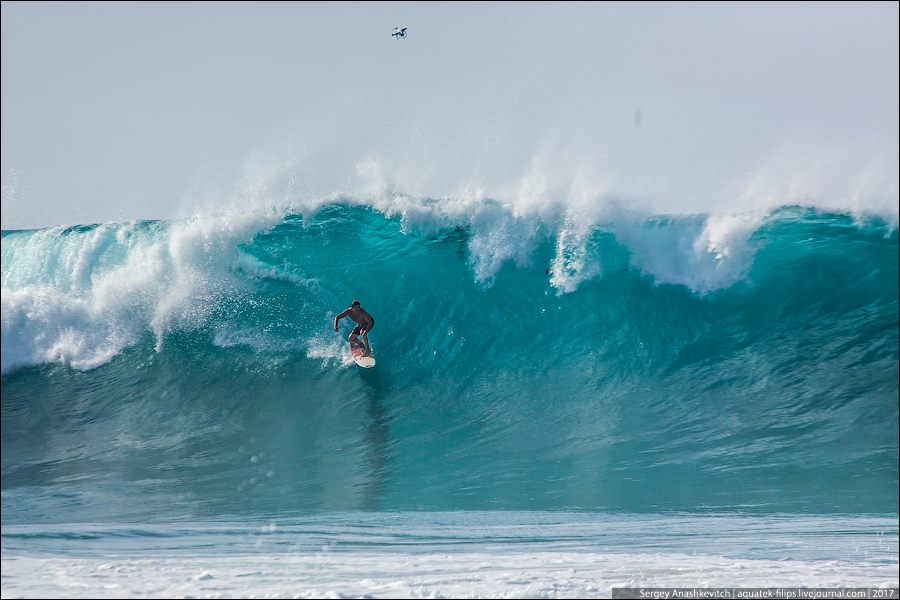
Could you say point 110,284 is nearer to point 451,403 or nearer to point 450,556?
point 451,403

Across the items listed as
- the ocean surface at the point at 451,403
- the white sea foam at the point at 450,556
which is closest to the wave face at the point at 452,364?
the ocean surface at the point at 451,403

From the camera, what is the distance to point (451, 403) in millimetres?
6086

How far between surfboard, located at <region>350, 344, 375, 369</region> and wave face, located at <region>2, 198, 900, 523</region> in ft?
0.32

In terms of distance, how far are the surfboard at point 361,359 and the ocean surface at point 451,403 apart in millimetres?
141

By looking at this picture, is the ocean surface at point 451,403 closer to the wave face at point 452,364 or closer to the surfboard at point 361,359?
the wave face at point 452,364

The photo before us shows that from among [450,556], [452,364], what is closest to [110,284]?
[452,364]

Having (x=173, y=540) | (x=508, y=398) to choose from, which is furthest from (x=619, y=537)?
(x=173, y=540)

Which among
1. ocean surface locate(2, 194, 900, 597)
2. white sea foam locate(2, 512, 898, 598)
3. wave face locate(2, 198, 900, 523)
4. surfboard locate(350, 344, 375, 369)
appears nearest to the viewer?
white sea foam locate(2, 512, 898, 598)

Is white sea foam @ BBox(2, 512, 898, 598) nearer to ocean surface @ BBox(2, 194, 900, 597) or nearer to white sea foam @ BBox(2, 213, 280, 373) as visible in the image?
ocean surface @ BBox(2, 194, 900, 597)

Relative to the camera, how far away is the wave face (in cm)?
489

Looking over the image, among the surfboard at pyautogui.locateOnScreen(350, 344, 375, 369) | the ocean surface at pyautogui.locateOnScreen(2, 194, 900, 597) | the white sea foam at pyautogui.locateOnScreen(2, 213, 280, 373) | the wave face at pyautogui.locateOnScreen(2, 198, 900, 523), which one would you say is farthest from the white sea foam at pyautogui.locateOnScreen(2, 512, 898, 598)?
the white sea foam at pyautogui.locateOnScreen(2, 213, 280, 373)

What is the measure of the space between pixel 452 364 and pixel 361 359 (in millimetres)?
1157

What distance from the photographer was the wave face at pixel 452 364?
16.0ft

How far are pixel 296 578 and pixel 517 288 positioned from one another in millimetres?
4693
